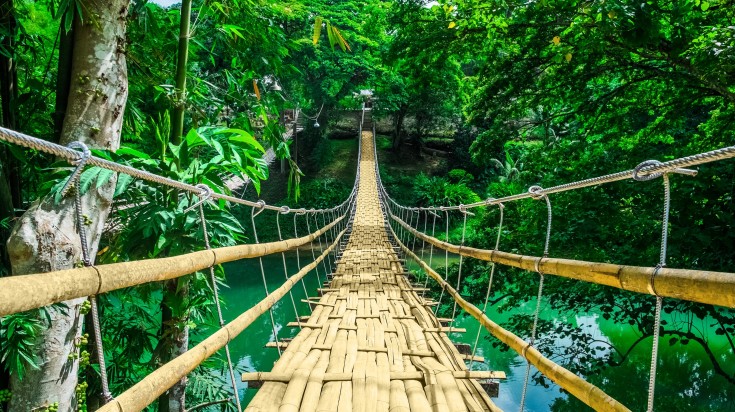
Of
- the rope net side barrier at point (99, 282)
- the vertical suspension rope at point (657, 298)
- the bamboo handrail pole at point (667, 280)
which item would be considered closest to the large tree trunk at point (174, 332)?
the rope net side barrier at point (99, 282)

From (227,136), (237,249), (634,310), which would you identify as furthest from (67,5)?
(634,310)

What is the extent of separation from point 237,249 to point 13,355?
2.13ft

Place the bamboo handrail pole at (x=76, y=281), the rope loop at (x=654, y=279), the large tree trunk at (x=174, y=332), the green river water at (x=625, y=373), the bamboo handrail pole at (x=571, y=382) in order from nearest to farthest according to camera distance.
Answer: the bamboo handrail pole at (x=76, y=281) → the rope loop at (x=654, y=279) → the bamboo handrail pole at (x=571, y=382) → the large tree trunk at (x=174, y=332) → the green river water at (x=625, y=373)

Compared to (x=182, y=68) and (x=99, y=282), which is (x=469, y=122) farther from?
(x=99, y=282)

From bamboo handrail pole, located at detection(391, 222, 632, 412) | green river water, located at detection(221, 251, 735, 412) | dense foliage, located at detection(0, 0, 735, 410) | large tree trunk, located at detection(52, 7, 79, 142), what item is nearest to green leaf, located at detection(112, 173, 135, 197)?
dense foliage, located at detection(0, 0, 735, 410)

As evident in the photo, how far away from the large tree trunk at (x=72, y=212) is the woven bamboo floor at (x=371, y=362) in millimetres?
573

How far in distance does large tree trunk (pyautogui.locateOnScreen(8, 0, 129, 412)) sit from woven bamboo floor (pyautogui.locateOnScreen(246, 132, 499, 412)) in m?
0.57

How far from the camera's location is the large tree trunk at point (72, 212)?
128 centimetres

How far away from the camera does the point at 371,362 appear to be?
1.63 m

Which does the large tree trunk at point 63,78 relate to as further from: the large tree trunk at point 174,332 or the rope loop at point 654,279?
the rope loop at point 654,279

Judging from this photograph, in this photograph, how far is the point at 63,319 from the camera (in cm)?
135

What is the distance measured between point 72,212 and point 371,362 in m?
1.03

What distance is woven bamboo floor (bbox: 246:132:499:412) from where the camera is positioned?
4.29 feet

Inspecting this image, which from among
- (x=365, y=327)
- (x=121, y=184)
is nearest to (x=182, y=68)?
(x=121, y=184)
